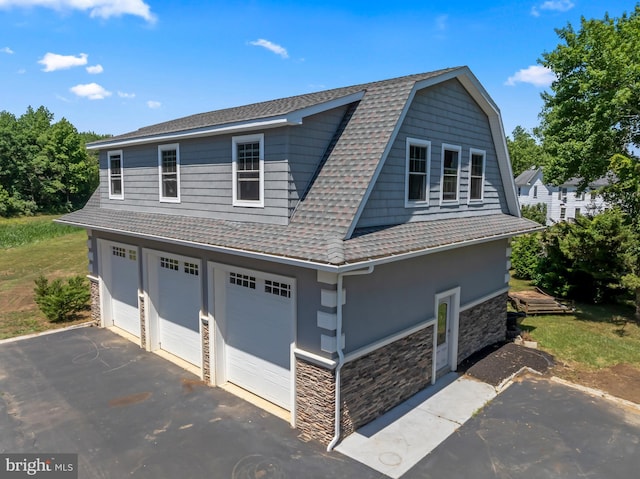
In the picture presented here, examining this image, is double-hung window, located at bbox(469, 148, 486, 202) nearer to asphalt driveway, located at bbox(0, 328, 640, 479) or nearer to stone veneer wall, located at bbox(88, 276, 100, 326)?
asphalt driveway, located at bbox(0, 328, 640, 479)

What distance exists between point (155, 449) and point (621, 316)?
18445mm

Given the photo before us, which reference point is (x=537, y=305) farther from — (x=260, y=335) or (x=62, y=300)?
(x=62, y=300)

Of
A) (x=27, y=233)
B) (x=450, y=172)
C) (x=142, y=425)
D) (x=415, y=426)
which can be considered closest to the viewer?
(x=142, y=425)

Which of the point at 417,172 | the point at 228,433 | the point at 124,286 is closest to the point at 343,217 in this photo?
the point at 417,172

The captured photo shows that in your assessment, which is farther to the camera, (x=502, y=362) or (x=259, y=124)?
(x=502, y=362)

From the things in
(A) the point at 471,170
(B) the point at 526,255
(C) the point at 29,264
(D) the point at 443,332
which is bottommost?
(C) the point at 29,264

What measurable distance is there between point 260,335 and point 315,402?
219cm

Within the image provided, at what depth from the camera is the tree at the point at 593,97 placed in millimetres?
16016

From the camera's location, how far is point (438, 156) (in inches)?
430

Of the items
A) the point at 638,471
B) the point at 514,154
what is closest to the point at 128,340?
the point at 638,471

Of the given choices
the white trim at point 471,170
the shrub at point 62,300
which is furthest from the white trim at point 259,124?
the shrub at point 62,300

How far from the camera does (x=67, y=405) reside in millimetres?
9219

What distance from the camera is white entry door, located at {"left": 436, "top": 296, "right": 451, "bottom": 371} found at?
10.9m

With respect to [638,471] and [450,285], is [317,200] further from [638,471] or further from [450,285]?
[638,471]
